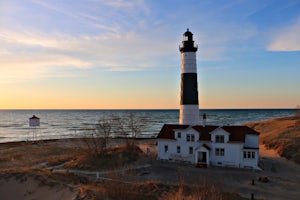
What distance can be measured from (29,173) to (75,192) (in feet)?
18.8

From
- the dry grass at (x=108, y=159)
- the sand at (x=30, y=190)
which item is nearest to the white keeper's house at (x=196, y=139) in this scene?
the dry grass at (x=108, y=159)

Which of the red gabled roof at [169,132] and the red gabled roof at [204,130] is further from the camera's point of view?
the red gabled roof at [169,132]

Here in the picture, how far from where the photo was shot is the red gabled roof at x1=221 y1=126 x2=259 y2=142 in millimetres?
28531

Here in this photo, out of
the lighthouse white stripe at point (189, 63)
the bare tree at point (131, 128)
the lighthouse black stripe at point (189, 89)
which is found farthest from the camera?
the bare tree at point (131, 128)

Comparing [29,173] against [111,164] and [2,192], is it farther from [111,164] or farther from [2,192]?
[111,164]

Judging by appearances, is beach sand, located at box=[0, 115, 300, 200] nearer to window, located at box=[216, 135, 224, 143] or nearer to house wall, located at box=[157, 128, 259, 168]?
house wall, located at box=[157, 128, 259, 168]

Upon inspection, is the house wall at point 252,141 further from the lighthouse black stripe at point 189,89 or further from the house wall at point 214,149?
the lighthouse black stripe at point 189,89

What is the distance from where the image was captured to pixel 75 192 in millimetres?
17484

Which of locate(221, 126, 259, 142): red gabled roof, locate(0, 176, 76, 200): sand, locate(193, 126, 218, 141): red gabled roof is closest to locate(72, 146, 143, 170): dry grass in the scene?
locate(193, 126, 218, 141): red gabled roof

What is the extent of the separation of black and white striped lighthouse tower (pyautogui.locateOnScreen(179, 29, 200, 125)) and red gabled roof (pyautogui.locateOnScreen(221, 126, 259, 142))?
159 inches

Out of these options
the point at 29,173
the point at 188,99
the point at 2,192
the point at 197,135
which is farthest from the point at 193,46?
the point at 2,192

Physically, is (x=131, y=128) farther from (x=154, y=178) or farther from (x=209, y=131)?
(x=154, y=178)

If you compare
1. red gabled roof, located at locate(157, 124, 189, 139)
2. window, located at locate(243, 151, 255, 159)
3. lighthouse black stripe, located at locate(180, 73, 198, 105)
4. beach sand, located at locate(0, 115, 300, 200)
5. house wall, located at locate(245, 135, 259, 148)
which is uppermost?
lighthouse black stripe, located at locate(180, 73, 198, 105)

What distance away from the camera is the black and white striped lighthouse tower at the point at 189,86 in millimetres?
32250
